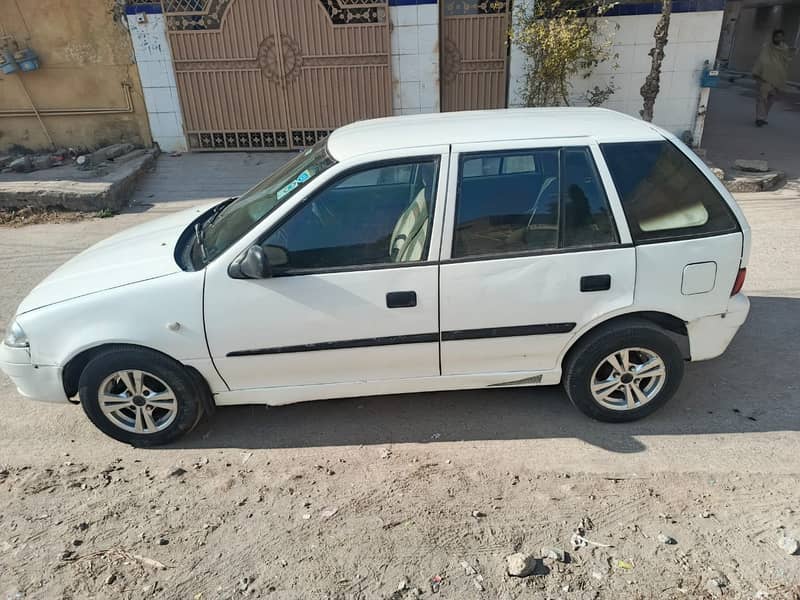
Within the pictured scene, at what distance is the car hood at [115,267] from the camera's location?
10.5 ft

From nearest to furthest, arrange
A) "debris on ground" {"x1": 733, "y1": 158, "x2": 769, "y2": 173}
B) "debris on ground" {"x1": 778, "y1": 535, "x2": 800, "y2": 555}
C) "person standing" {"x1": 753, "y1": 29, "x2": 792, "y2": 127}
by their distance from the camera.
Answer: "debris on ground" {"x1": 778, "y1": 535, "x2": 800, "y2": 555}
"debris on ground" {"x1": 733, "y1": 158, "x2": 769, "y2": 173}
"person standing" {"x1": 753, "y1": 29, "x2": 792, "y2": 127}

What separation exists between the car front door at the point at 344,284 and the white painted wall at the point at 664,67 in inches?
272

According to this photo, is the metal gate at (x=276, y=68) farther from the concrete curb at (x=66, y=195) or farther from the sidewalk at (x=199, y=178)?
the concrete curb at (x=66, y=195)

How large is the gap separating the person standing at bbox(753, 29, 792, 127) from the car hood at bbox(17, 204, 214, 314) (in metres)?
12.4

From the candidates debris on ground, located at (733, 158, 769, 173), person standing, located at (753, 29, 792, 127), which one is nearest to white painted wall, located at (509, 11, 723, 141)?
debris on ground, located at (733, 158, 769, 173)

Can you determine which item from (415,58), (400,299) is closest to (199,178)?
(415,58)

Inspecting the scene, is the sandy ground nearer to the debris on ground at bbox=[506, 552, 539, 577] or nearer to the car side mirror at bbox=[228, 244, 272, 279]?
the debris on ground at bbox=[506, 552, 539, 577]

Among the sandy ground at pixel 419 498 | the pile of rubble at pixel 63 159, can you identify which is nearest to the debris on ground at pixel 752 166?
the sandy ground at pixel 419 498

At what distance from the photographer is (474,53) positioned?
9.27 metres

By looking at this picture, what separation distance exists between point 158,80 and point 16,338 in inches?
300

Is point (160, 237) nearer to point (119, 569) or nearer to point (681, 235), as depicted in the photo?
point (119, 569)

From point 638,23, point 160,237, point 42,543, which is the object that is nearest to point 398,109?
point 638,23

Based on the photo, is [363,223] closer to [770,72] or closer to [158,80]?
[158,80]

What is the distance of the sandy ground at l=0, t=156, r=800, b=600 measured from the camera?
2.50 m
